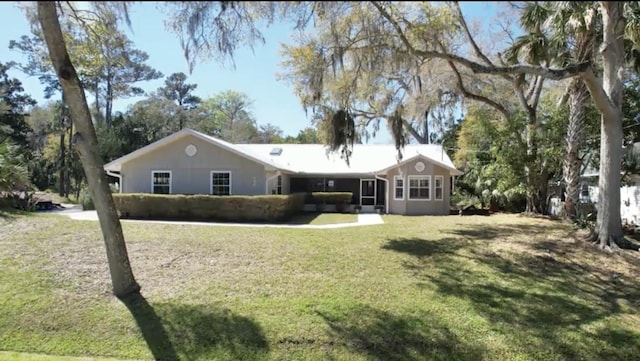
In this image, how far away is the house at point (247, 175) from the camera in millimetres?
20891

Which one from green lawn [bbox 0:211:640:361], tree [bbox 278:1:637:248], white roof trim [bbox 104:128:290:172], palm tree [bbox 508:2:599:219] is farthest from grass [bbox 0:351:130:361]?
white roof trim [bbox 104:128:290:172]

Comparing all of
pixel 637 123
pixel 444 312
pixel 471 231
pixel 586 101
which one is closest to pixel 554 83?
pixel 637 123

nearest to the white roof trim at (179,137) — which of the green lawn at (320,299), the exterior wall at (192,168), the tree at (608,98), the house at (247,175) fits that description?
the house at (247,175)

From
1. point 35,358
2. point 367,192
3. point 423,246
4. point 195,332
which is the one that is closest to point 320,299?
point 195,332

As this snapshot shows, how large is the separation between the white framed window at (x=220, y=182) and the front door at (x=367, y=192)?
27.1ft

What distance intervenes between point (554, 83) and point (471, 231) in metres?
15.6

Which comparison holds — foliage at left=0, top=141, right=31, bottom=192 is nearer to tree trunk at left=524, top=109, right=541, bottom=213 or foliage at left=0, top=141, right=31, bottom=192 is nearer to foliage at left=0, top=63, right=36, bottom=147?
tree trunk at left=524, top=109, right=541, bottom=213

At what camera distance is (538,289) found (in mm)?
9195

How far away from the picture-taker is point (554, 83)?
25.6 meters

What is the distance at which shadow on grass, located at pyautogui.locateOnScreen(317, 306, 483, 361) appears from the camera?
22.9 feet

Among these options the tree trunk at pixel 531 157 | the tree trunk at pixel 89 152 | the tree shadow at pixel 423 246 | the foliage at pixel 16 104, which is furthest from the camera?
the foliage at pixel 16 104

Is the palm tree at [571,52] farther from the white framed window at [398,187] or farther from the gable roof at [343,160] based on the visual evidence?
the gable roof at [343,160]

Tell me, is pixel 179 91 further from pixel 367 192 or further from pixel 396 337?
pixel 396 337

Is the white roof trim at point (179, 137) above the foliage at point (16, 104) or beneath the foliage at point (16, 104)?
beneath
